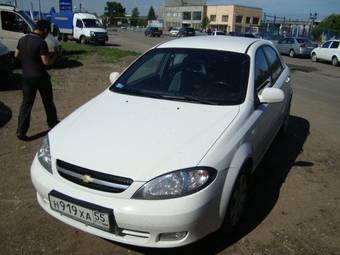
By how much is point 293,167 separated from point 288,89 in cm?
132

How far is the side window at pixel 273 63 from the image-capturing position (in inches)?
196

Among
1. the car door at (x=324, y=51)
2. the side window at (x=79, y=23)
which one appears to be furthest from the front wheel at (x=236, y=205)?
the side window at (x=79, y=23)

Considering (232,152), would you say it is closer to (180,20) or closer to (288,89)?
(288,89)

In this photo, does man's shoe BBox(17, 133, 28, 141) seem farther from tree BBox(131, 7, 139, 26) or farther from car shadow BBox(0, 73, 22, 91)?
tree BBox(131, 7, 139, 26)

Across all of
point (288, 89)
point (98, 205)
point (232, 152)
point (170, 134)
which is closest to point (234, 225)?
point (232, 152)

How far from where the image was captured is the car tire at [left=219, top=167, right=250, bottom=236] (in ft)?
10.4

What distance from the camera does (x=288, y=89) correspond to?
5.81 meters

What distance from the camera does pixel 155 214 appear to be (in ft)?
8.69

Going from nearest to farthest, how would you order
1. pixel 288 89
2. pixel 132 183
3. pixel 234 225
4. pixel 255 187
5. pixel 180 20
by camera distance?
1. pixel 132 183
2. pixel 234 225
3. pixel 255 187
4. pixel 288 89
5. pixel 180 20

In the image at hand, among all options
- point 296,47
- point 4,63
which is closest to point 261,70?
point 4,63

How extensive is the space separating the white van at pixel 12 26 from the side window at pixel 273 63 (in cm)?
992

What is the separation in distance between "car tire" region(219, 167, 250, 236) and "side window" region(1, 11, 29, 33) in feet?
42.1

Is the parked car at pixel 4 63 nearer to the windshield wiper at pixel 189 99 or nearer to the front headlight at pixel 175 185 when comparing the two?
the windshield wiper at pixel 189 99

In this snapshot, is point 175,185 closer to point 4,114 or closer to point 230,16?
point 4,114
